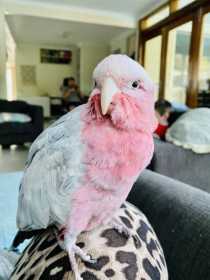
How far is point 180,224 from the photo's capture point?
636mm

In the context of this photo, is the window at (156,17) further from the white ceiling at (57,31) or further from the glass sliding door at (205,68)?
the glass sliding door at (205,68)

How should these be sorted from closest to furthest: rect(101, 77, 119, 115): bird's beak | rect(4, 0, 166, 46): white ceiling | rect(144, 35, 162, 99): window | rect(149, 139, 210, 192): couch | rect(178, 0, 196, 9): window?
rect(101, 77, 119, 115): bird's beak → rect(149, 139, 210, 192): couch → rect(178, 0, 196, 9): window → rect(4, 0, 166, 46): white ceiling → rect(144, 35, 162, 99): window

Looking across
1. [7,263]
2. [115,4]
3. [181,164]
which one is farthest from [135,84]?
[115,4]

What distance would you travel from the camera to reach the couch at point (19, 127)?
11.9ft

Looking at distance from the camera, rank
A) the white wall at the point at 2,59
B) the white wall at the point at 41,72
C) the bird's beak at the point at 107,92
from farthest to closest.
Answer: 1. the white wall at the point at 41,72
2. the white wall at the point at 2,59
3. the bird's beak at the point at 107,92

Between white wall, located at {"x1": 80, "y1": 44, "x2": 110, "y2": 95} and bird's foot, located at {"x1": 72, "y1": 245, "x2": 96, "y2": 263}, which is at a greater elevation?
white wall, located at {"x1": 80, "y1": 44, "x2": 110, "y2": 95}

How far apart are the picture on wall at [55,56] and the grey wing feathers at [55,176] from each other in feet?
25.7

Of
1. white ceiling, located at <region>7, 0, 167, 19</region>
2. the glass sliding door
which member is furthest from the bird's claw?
white ceiling, located at <region>7, 0, 167, 19</region>

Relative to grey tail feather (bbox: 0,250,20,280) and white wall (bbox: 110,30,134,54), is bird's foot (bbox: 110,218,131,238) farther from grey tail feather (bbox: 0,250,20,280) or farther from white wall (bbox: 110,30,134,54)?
white wall (bbox: 110,30,134,54)

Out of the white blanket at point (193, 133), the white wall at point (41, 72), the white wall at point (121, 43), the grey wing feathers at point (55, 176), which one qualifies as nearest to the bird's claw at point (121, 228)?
the grey wing feathers at point (55, 176)

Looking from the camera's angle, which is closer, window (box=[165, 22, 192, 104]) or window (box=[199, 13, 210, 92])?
window (box=[199, 13, 210, 92])

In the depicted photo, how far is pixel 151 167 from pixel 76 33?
5014 mm

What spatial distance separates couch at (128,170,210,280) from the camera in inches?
22.2

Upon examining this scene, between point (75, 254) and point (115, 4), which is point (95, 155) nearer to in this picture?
point (75, 254)
